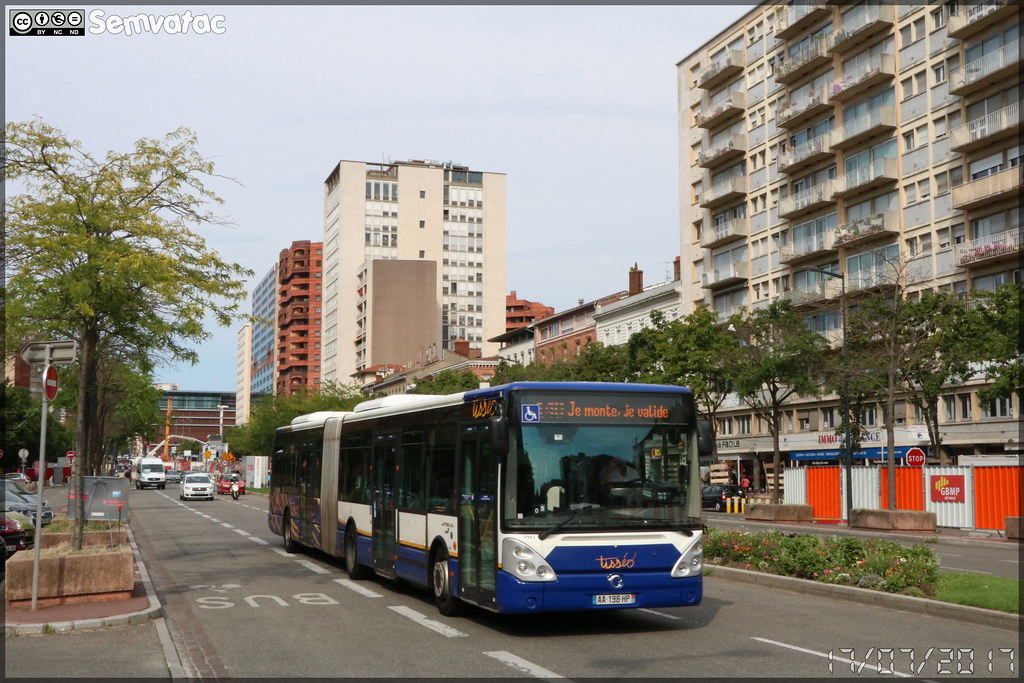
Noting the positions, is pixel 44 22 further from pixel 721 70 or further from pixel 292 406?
pixel 292 406

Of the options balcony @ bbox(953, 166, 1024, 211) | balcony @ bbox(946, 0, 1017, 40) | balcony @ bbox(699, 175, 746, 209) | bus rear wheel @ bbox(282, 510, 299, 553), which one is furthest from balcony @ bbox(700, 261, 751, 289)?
bus rear wheel @ bbox(282, 510, 299, 553)

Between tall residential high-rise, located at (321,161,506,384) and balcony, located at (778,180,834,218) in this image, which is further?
tall residential high-rise, located at (321,161,506,384)

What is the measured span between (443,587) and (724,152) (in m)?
63.4

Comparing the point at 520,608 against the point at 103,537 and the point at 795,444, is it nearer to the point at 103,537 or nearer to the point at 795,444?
the point at 103,537

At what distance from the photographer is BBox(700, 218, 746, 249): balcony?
7200cm

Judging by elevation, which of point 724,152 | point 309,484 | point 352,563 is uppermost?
point 724,152

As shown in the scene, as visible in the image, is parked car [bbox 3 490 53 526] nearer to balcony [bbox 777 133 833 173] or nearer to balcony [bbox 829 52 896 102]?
balcony [bbox 829 52 896 102]

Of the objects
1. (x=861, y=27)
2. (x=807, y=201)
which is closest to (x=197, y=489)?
(x=807, y=201)

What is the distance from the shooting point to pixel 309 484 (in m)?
22.3

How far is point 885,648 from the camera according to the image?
36.7 ft

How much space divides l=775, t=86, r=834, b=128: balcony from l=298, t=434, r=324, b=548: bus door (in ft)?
157

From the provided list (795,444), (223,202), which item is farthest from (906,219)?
(223,202)

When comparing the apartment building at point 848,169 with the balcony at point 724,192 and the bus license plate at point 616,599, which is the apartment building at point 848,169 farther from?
the bus license plate at point 616,599

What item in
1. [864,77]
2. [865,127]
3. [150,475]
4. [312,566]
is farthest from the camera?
[150,475]
